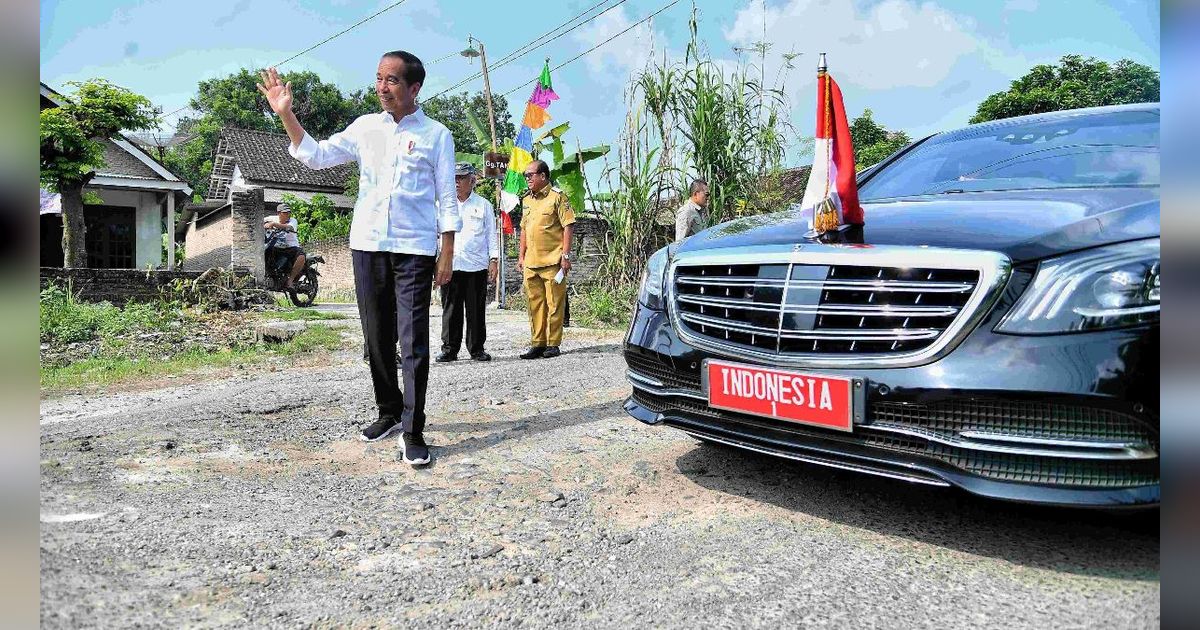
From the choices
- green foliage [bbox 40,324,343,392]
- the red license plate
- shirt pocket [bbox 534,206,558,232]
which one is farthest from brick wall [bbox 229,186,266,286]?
the red license plate

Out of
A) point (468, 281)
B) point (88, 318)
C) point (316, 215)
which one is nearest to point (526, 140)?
point (468, 281)

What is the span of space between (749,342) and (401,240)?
1.71 meters

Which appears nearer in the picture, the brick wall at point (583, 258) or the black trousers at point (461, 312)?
the black trousers at point (461, 312)

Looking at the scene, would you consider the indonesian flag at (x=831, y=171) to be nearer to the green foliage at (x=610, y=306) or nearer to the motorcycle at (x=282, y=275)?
the green foliage at (x=610, y=306)

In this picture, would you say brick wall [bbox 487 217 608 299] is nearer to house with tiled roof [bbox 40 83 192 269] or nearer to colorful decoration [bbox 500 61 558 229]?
colorful decoration [bbox 500 61 558 229]

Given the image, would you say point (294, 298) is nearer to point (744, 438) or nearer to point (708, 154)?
point (708, 154)

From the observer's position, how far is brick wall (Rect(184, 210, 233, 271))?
13.5m

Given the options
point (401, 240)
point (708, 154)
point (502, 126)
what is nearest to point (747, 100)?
point (708, 154)

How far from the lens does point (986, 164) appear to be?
357cm

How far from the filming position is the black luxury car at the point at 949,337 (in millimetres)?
2133

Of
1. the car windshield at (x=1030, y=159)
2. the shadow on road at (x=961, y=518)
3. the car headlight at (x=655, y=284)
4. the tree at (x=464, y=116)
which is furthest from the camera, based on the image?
the tree at (x=464, y=116)

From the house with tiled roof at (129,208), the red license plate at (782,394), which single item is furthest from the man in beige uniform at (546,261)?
the house with tiled roof at (129,208)

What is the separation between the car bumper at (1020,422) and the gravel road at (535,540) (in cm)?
26
